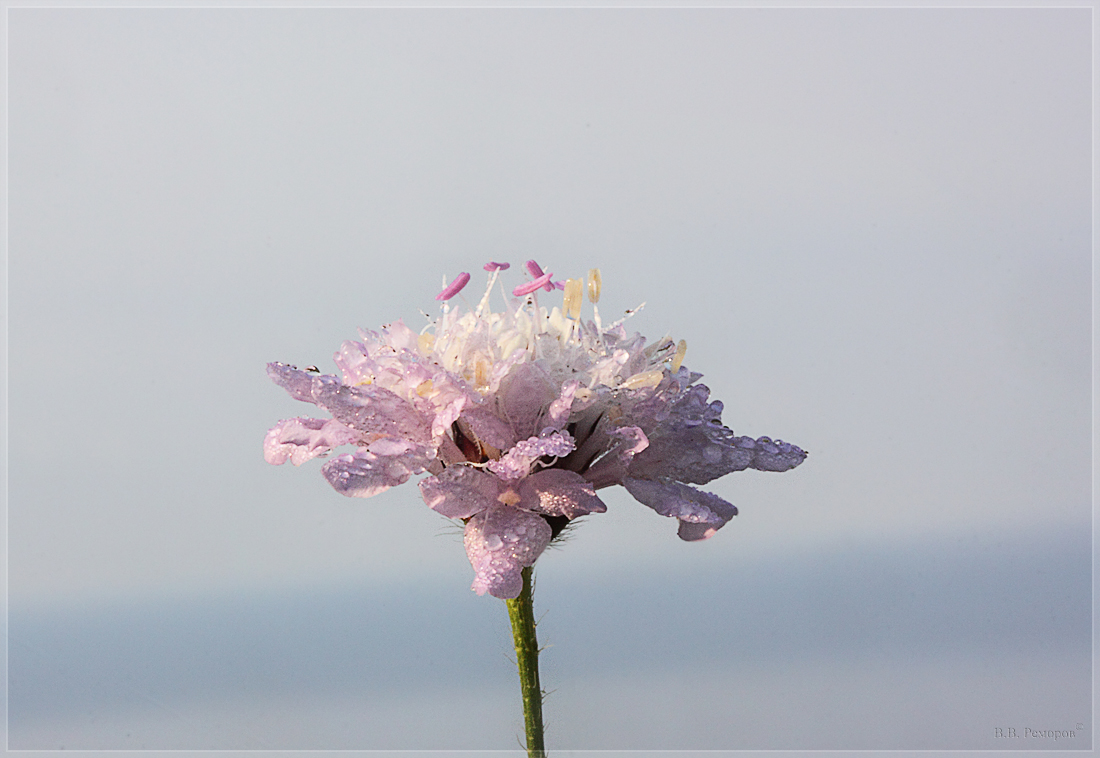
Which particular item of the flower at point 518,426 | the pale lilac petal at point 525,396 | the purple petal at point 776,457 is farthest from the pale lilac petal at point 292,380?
the purple petal at point 776,457

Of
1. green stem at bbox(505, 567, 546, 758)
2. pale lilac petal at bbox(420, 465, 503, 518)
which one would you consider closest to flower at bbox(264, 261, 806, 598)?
pale lilac petal at bbox(420, 465, 503, 518)

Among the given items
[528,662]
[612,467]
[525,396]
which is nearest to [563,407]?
[525,396]

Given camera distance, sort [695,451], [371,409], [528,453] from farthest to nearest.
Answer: [695,451] < [371,409] < [528,453]

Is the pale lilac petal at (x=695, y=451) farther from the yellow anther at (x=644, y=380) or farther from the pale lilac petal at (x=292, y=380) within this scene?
the pale lilac petal at (x=292, y=380)

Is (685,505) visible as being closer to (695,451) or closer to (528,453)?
(695,451)

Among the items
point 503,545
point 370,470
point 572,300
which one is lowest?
point 503,545

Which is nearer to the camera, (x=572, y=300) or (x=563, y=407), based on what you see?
(x=563, y=407)
